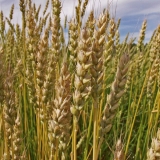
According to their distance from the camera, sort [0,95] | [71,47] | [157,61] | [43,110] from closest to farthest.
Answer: [0,95] → [43,110] → [71,47] → [157,61]

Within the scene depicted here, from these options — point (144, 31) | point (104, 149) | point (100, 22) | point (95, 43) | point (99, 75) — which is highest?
point (144, 31)

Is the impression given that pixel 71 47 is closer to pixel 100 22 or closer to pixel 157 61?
pixel 100 22

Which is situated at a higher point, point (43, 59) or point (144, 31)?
point (144, 31)

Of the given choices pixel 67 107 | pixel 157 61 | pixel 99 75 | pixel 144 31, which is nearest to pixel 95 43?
pixel 99 75

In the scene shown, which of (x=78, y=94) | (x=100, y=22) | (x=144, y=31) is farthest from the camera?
(x=144, y=31)

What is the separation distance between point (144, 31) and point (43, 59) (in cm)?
169

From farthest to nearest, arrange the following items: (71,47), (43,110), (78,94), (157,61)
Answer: (157,61), (71,47), (43,110), (78,94)

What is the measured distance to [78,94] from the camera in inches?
39.3

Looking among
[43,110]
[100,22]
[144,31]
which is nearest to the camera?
[100,22]

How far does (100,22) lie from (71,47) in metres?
0.56

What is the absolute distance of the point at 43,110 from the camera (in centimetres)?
154

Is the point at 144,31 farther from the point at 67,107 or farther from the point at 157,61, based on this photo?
the point at 67,107

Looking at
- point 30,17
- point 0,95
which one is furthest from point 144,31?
point 0,95

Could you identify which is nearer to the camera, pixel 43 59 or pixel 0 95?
pixel 0 95
